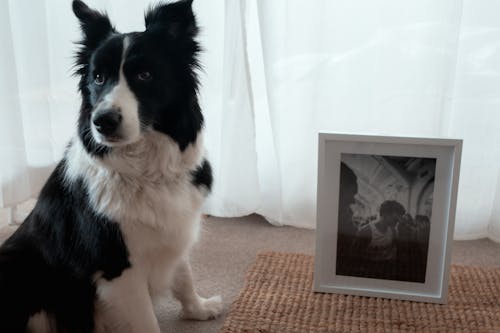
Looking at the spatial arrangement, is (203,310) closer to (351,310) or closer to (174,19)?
(351,310)

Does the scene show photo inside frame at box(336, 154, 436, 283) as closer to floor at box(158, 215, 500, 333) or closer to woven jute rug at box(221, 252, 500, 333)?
woven jute rug at box(221, 252, 500, 333)

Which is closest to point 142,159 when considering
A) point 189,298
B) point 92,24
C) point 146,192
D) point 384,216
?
point 146,192

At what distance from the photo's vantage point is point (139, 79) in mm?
1202

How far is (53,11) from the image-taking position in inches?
80.2

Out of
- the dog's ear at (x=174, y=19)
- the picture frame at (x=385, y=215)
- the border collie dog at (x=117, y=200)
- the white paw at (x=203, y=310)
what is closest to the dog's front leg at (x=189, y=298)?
the white paw at (x=203, y=310)

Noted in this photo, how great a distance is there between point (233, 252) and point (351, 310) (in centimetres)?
56

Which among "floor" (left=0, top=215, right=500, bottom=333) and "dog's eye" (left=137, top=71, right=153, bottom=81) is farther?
"floor" (left=0, top=215, right=500, bottom=333)

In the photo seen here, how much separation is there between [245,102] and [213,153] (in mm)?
263

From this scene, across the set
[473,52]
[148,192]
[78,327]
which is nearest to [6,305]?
[78,327]

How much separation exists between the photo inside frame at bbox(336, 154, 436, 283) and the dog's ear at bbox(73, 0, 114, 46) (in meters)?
0.73

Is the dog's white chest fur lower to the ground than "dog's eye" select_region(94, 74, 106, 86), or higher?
lower

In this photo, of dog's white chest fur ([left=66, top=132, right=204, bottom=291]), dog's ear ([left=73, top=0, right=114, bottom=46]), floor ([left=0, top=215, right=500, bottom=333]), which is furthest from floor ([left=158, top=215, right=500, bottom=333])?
dog's ear ([left=73, top=0, right=114, bottom=46])

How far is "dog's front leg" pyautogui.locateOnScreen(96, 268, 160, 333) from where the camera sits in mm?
1291

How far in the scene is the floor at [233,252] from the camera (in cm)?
163
